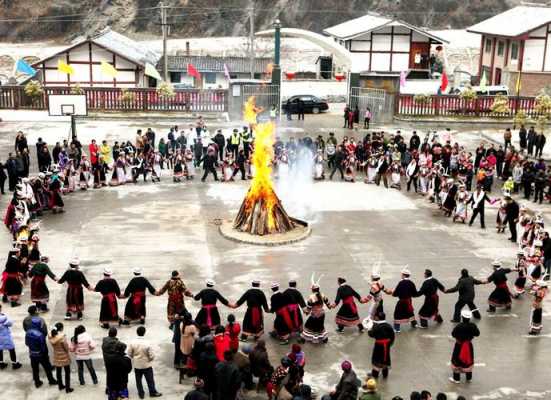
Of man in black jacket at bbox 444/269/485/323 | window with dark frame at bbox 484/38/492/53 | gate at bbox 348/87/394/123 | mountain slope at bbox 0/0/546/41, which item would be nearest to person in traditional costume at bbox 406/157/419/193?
man in black jacket at bbox 444/269/485/323

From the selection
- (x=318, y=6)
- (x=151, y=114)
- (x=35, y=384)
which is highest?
(x=318, y=6)

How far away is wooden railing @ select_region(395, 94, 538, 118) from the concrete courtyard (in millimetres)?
14664

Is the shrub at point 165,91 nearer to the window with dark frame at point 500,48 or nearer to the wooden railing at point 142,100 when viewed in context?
the wooden railing at point 142,100

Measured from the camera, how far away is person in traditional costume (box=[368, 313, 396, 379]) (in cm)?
1482

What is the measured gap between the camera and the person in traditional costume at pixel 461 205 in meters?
25.0

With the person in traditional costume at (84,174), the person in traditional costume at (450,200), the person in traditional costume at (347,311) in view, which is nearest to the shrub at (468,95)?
the person in traditional costume at (450,200)

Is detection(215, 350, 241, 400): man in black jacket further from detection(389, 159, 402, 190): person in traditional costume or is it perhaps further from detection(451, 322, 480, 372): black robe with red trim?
detection(389, 159, 402, 190): person in traditional costume

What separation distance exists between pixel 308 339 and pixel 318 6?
70004 mm

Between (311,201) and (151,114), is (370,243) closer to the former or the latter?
(311,201)

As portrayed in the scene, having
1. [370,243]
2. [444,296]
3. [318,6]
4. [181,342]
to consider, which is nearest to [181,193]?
[370,243]

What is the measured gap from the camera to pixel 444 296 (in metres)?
19.3

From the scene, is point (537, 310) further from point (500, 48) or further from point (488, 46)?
point (488, 46)

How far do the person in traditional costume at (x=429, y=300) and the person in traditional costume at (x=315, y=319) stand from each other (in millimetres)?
2253

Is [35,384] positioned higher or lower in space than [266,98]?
lower
